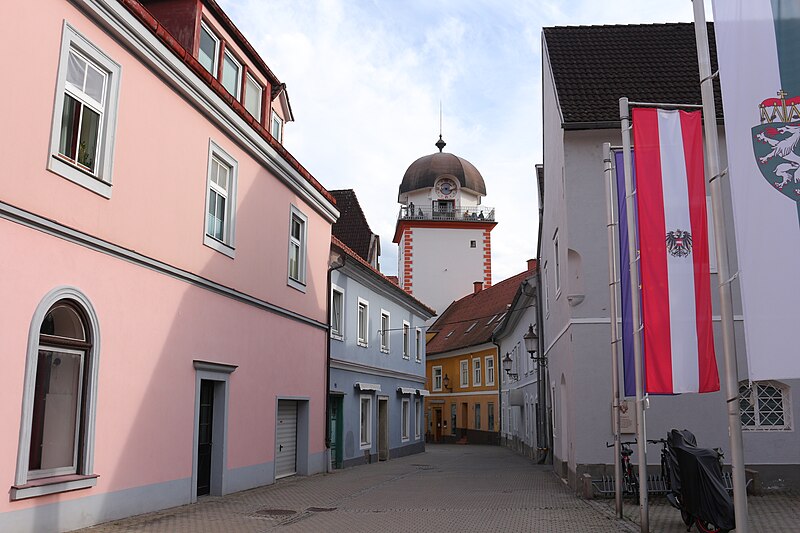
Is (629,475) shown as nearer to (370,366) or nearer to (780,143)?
(780,143)

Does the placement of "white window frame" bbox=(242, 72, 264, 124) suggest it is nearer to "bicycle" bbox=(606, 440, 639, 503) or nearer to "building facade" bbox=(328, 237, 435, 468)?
"building facade" bbox=(328, 237, 435, 468)

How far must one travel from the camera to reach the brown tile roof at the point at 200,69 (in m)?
11.0

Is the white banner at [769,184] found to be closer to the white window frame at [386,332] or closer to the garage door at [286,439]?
the garage door at [286,439]

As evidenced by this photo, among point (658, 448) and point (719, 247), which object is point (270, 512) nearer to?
point (658, 448)

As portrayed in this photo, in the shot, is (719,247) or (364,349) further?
(364,349)

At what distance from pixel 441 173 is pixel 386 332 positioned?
3176cm

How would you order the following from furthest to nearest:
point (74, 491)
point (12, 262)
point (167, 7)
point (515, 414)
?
point (515, 414), point (167, 7), point (74, 491), point (12, 262)

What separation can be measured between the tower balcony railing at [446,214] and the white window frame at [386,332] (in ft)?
92.0

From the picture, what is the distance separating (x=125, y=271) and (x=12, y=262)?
2408 millimetres

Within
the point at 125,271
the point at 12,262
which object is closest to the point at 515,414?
the point at 125,271

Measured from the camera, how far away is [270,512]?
41.1 feet

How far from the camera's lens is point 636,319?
10086mm

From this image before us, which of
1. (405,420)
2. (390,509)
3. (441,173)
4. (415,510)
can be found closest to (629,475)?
(415,510)

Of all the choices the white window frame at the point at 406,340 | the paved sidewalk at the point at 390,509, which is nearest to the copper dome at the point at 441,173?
the white window frame at the point at 406,340
